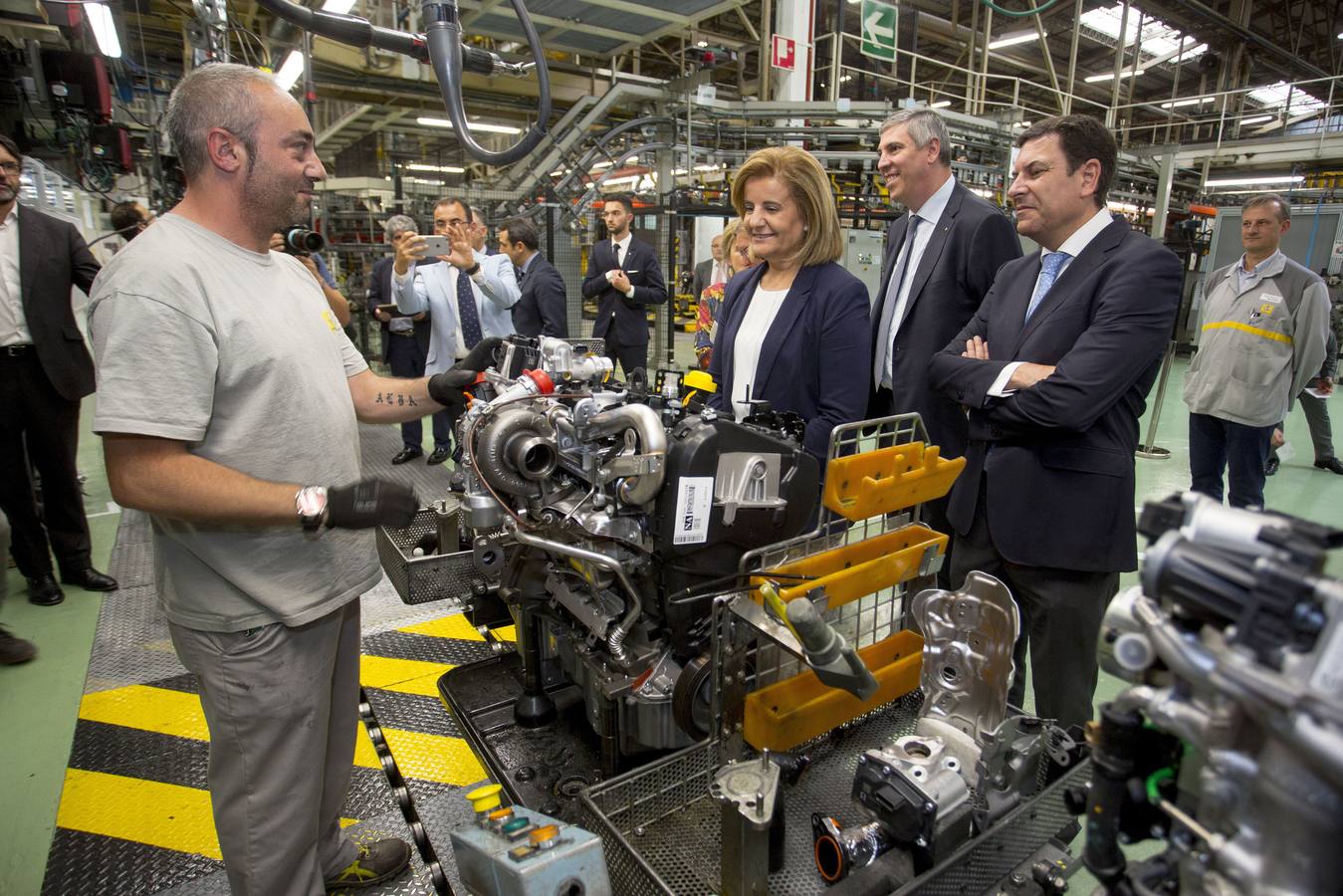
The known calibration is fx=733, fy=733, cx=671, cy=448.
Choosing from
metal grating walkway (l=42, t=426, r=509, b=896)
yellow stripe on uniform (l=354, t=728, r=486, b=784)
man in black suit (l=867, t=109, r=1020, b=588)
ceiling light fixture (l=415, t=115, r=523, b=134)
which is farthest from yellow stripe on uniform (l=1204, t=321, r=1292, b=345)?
ceiling light fixture (l=415, t=115, r=523, b=134)

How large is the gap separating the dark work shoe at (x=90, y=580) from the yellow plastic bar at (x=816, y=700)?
137 inches

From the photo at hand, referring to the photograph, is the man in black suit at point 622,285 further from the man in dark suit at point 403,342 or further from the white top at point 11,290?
the white top at point 11,290

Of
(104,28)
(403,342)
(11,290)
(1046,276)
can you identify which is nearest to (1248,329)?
(1046,276)

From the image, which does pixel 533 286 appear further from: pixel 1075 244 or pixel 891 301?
pixel 1075 244

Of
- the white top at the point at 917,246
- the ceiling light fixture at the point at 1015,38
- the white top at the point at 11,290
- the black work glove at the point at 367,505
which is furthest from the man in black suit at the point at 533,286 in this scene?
the ceiling light fixture at the point at 1015,38

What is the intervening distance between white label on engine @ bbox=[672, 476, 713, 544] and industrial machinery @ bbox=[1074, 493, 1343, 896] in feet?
2.90

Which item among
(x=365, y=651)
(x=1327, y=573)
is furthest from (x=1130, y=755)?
(x=365, y=651)

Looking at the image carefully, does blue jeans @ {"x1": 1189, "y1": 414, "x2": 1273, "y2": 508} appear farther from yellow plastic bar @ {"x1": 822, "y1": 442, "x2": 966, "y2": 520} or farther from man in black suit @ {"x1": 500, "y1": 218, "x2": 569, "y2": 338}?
man in black suit @ {"x1": 500, "y1": 218, "x2": 569, "y2": 338}

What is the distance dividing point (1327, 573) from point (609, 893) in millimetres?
1014

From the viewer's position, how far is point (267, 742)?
1.47m

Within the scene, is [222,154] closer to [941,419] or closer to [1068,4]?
[941,419]

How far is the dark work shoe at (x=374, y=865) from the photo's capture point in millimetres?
1874

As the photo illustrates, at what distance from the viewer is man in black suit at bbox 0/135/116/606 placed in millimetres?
3098

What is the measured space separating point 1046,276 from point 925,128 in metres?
0.88
